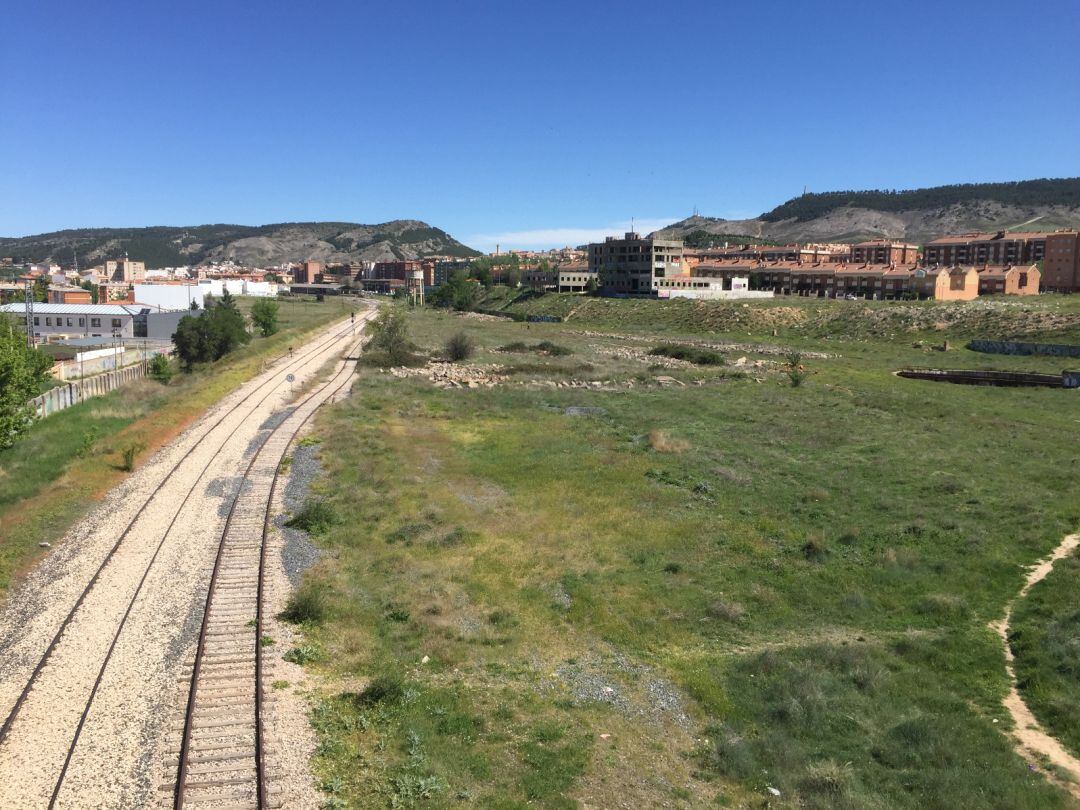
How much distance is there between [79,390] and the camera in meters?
46.4

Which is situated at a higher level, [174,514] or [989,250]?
[989,250]

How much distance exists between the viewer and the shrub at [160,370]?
186ft

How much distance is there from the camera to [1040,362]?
220 ft

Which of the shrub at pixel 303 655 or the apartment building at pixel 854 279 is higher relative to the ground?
the apartment building at pixel 854 279

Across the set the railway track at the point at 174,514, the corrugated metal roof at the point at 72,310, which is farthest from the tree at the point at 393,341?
the corrugated metal roof at the point at 72,310

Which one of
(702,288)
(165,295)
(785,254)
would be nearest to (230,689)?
(165,295)

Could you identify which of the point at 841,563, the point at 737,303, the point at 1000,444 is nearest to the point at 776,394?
the point at 1000,444

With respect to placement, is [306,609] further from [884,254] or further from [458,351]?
[884,254]

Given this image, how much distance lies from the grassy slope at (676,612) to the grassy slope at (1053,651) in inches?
25.0

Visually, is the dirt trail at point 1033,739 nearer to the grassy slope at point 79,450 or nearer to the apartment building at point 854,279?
the grassy slope at point 79,450

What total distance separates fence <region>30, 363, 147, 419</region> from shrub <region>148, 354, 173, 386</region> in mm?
889

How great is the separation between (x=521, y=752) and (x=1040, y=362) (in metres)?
70.0

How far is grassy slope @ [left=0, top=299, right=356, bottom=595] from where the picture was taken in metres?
22.2

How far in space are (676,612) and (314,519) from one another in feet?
36.2
